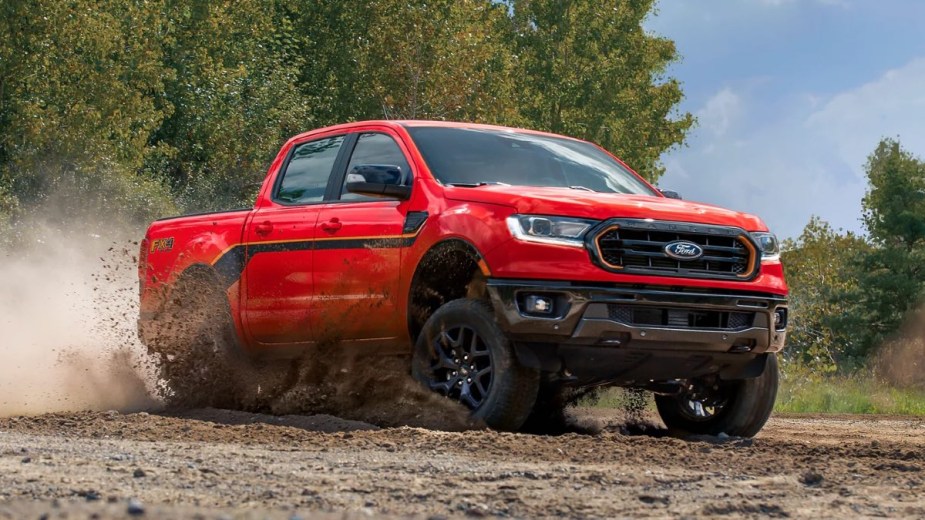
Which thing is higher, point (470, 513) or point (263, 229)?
point (263, 229)

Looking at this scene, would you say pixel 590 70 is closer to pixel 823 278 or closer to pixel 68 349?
pixel 823 278

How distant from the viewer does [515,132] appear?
9.42 metres

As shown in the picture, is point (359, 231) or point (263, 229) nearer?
point (359, 231)

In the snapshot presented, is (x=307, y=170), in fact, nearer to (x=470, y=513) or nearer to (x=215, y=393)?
(x=215, y=393)

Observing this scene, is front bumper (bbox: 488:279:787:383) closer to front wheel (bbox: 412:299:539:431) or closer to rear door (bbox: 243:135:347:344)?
front wheel (bbox: 412:299:539:431)

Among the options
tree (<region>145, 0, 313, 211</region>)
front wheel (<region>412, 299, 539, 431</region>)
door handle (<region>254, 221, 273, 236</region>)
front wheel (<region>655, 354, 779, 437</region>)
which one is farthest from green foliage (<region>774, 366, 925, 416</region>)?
tree (<region>145, 0, 313, 211</region>)

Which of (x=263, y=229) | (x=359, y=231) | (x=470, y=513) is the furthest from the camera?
(x=263, y=229)

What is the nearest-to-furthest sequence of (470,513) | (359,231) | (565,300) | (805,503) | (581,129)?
(470,513)
(805,503)
(565,300)
(359,231)
(581,129)

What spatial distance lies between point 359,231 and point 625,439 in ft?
7.17

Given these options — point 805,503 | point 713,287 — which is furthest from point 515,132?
point 805,503

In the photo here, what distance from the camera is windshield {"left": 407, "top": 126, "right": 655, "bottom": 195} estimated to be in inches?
338

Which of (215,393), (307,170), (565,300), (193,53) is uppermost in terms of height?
(193,53)

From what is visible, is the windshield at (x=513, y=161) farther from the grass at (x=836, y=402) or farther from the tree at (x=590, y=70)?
the tree at (x=590, y=70)

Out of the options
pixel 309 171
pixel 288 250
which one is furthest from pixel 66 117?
pixel 288 250
